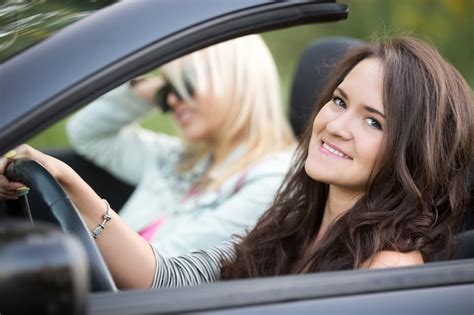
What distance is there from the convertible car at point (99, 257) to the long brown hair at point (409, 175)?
0.36m

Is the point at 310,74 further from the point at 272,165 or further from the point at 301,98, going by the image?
the point at 272,165

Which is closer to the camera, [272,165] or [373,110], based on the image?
[373,110]

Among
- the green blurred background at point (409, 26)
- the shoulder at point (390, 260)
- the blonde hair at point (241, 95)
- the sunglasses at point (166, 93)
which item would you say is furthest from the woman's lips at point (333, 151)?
the green blurred background at point (409, 26)

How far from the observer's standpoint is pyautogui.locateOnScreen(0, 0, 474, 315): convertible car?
3.80 ft

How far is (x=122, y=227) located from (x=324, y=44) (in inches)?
49.1

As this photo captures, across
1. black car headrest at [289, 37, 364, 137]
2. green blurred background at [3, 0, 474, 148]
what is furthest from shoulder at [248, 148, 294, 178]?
green blurred background at [3, 0, 474, 148]

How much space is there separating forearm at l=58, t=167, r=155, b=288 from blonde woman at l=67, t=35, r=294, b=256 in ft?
2.58

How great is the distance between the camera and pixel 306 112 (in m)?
2.96

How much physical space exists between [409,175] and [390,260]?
0.64 feet

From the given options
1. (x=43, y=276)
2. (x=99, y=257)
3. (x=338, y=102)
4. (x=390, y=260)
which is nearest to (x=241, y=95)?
(x=338, y=102)

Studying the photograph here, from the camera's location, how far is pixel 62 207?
1.69 m

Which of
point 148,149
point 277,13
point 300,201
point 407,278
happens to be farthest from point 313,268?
point 148,149

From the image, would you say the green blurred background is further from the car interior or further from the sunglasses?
the car interior

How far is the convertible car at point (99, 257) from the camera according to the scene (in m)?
1.16
